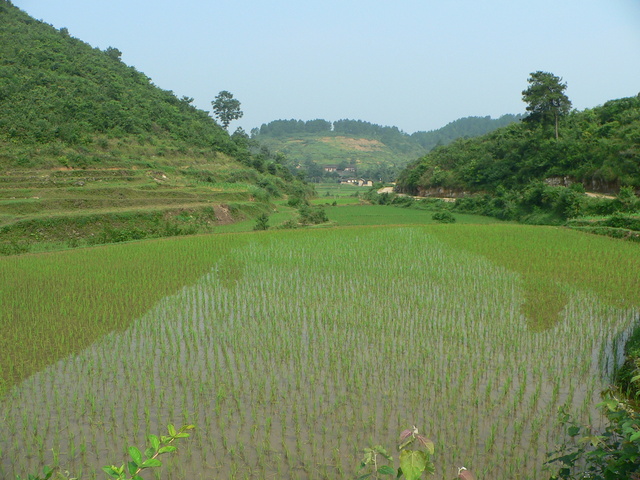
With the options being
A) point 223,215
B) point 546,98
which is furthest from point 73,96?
point 546,98

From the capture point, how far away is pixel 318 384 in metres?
4.18

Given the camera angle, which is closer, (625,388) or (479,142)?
(625,388)

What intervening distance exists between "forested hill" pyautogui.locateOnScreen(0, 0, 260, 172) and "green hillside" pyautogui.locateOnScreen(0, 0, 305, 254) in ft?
0.19

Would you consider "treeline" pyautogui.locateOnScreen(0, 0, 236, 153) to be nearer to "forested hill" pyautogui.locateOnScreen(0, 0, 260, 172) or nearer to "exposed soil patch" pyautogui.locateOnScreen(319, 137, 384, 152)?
"forested hill" pyautogui.locateOnScreen(0, 0, 260, 172)

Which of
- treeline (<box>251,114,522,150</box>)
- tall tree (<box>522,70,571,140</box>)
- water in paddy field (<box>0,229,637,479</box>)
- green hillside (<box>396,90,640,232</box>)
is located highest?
treeline (<box>251,114,522,150</box>)

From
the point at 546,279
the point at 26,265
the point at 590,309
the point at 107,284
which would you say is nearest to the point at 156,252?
the point at 26,265

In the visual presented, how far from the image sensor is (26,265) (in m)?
9.75

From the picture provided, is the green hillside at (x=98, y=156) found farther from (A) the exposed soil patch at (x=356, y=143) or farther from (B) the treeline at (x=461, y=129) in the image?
(B) the treeline at (x=461, y=129)

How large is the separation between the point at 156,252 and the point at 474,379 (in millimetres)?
8740

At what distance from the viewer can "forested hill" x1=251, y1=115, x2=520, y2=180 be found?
236ft

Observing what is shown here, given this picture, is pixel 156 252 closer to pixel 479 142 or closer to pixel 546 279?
pixel 546 279

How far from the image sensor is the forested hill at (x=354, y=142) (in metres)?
72.1

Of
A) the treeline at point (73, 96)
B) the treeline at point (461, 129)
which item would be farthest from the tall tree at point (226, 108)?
the treeline at point (461, 129)

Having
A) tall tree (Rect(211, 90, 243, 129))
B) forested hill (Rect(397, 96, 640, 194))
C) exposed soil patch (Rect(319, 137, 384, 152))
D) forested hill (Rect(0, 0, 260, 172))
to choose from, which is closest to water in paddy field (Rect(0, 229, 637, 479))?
forested hill (Rect(397, 96, 640, 194))
